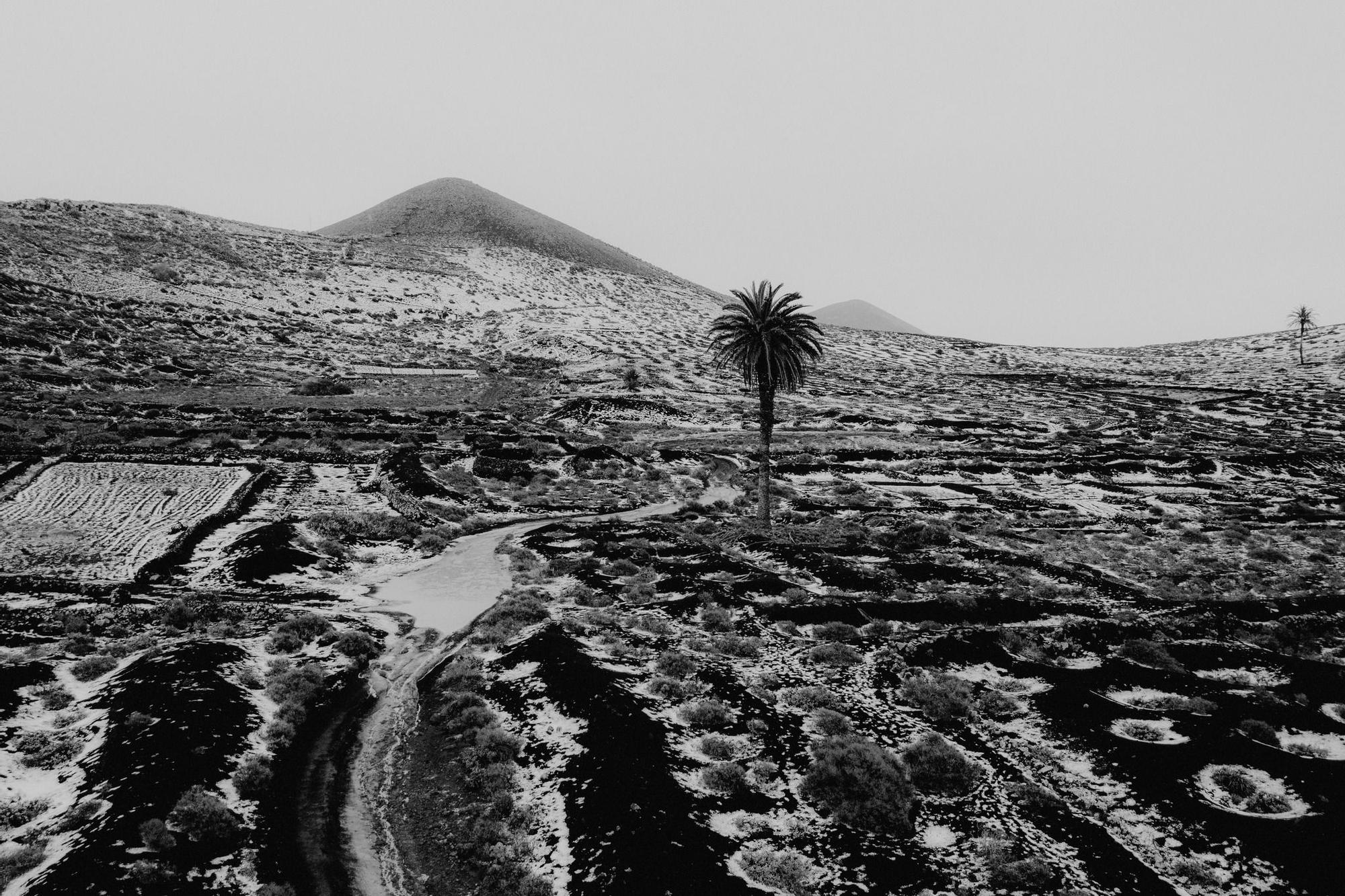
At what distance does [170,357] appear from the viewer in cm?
7862

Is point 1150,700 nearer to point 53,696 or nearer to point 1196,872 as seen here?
point 1196,872

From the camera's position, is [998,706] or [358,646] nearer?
[998,706]

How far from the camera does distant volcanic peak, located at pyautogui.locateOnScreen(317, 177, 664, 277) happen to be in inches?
6673

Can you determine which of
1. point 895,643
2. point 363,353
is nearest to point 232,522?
point 895,643

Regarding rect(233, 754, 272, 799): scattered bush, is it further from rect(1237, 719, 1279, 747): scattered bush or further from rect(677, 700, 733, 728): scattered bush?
rect(1237, 719, 1279, 747): scattered bush

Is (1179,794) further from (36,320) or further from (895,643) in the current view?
(36,320)

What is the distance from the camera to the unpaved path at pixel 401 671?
1353 cm

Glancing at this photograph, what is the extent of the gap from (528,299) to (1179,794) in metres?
134

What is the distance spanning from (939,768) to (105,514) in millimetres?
38702

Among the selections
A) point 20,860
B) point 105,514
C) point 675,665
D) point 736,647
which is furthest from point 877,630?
point 105,514

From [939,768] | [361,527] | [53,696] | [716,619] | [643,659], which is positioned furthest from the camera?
[361,527]

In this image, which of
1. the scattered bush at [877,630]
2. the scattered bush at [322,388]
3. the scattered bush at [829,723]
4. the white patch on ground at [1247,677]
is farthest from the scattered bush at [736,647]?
the scattered bush at [322,388]

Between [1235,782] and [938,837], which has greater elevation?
[1235,782]

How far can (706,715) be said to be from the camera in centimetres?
1834
